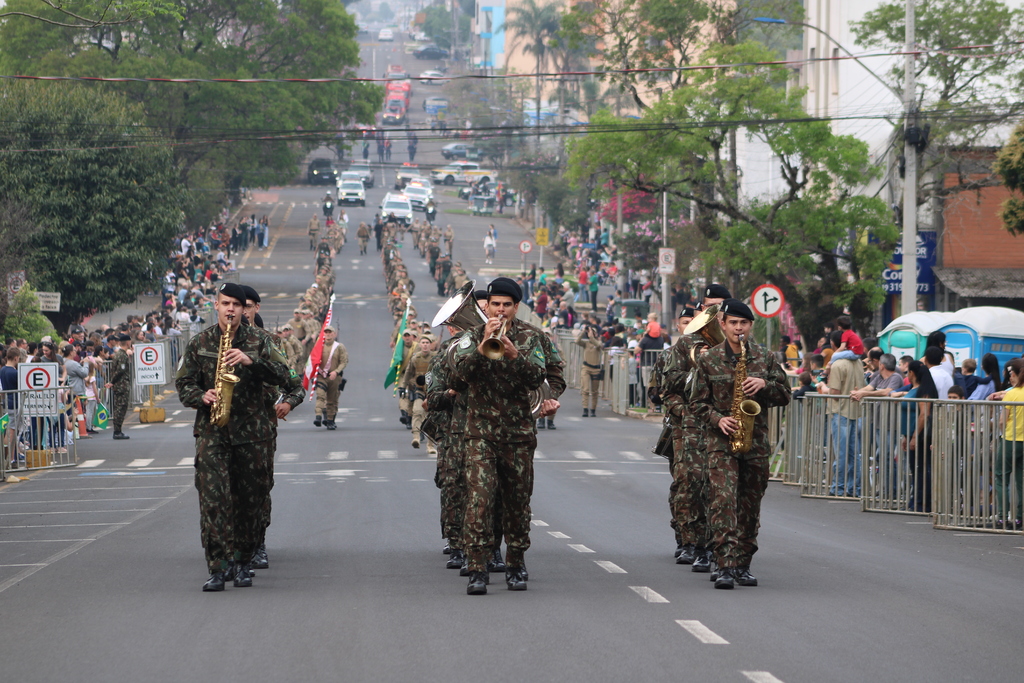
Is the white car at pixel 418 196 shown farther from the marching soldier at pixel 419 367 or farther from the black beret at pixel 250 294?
the black beret at pixel 250 294

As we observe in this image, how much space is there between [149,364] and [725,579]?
21.8 metres

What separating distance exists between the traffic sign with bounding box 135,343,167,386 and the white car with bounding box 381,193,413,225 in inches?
1973

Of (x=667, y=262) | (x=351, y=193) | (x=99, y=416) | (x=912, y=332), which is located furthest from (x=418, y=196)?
(x=912, y=332)

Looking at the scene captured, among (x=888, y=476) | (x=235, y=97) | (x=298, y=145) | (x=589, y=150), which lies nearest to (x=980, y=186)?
(x=589, y=150)

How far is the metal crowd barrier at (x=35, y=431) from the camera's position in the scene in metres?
18.9

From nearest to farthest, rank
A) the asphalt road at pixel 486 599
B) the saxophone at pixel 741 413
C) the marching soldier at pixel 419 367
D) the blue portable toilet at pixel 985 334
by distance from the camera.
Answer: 1. the asphalt road at pixel 486 599
2. the saxophone at pixel 741 413
3. the marching soldier at pixel 419 367
4. the blue portable toilet at pixel 985 334

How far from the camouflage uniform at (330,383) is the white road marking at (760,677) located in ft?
60.6

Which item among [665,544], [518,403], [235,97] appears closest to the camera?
[518,403]

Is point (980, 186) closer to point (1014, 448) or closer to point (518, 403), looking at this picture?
point (1014, 448)

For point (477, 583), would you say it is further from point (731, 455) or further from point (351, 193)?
point (351, 193)

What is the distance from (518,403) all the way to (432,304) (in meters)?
47.5

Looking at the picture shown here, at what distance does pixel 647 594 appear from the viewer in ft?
28.4

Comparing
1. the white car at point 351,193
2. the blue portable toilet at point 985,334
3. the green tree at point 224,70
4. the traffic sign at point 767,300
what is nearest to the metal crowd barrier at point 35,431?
the traffic sign at point 767,300

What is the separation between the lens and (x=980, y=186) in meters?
33.3
